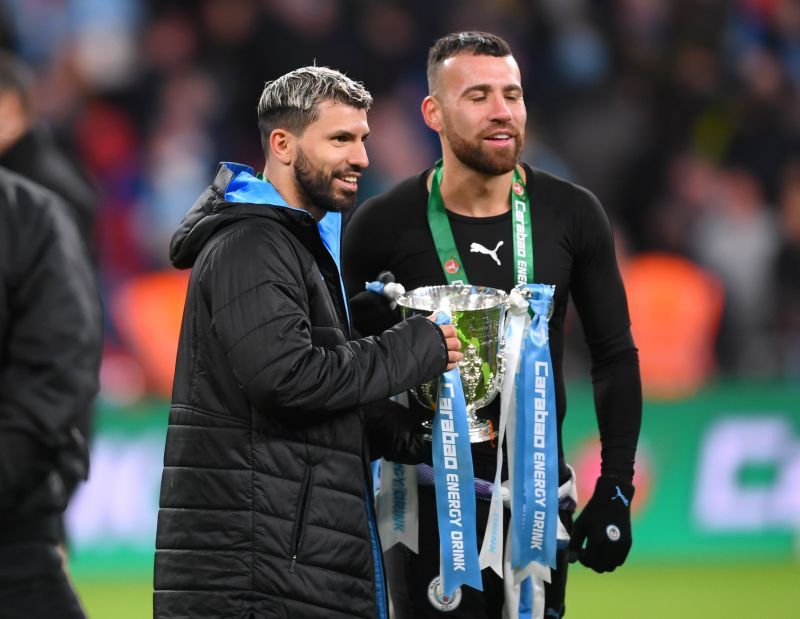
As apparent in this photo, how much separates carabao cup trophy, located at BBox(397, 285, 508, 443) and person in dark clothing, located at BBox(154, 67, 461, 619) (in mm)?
183

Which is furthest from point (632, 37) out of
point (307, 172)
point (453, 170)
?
point (307, 172)

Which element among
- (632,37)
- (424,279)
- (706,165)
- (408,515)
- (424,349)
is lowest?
(408,515)

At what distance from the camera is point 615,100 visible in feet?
32.7

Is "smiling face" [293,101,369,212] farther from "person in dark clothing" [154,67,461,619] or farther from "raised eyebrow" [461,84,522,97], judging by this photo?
"raised eyebrow" [461,84,522,97]

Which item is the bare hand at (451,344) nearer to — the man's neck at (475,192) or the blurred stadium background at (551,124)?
the man's neck at (475,192)

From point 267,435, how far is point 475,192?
1118mm

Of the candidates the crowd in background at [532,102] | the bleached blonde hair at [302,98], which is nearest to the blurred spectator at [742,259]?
the crowd in background at [532,102]

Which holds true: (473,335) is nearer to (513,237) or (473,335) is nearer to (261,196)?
(513,237)

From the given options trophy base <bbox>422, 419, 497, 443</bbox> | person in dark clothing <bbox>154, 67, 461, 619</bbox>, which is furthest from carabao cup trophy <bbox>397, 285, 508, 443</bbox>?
person in dark clothing <bbox>154, 67, 461, 619</bbox>

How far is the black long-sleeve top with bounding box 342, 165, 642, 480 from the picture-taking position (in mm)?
3994

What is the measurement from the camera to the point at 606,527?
13.0ft

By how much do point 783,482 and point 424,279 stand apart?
4107 mm

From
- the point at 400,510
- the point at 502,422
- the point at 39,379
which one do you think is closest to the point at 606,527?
the point at 502,422

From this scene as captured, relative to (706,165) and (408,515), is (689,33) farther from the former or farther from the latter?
(408,515)
